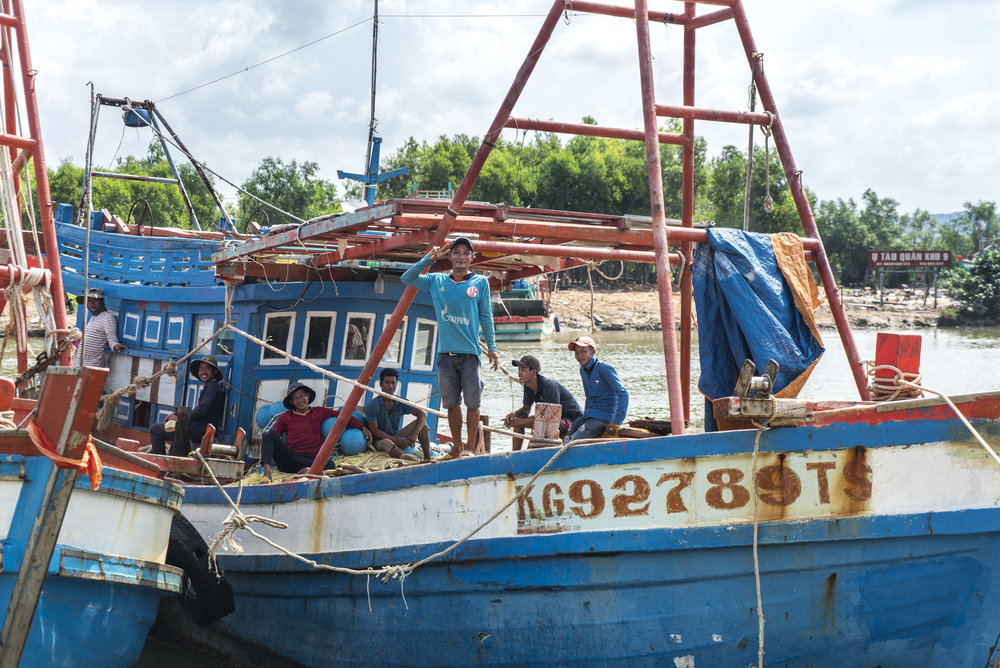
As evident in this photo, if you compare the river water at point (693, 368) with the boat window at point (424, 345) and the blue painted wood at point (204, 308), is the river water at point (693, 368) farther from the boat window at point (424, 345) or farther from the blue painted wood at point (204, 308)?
the blue painted wood at point (204, 308)

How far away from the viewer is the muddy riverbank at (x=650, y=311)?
48.2 meters

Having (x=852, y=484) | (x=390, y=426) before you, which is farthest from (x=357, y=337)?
(x=852, y=484)

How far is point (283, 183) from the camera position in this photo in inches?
2318

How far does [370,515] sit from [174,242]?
480cm

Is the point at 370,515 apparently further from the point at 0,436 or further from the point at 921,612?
the point at 921,612

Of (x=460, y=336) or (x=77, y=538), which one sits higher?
(x=460, y=336)

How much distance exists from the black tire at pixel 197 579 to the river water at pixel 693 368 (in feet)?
30.0

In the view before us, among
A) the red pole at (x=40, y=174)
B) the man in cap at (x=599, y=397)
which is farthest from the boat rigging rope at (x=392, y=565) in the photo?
the red pole at (x=40, y=174)

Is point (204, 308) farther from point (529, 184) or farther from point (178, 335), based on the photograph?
point (529, 184)

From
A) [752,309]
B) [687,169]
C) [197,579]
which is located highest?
[687,169]

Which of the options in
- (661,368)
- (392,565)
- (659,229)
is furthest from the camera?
(661,368)

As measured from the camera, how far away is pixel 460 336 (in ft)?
23.5

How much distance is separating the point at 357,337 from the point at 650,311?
4277 centimetres

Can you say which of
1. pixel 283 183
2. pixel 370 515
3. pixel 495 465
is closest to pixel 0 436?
pixel 370 515
